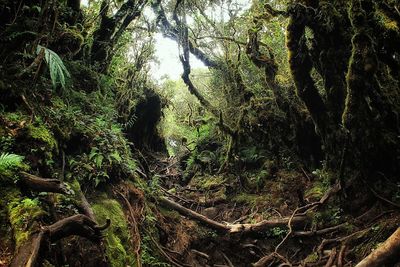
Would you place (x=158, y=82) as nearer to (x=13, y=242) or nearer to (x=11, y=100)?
(x=11, y=100)

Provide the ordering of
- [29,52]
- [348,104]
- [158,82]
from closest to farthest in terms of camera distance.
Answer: [29,52] → [348,104] → [158,82]

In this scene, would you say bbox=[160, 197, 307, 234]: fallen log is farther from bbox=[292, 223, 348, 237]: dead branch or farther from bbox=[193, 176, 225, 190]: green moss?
bbox=[193, 176, 225, 190]: green moss

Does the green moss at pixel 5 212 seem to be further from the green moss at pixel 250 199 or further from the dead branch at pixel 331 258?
the green moss at pixel 250 199

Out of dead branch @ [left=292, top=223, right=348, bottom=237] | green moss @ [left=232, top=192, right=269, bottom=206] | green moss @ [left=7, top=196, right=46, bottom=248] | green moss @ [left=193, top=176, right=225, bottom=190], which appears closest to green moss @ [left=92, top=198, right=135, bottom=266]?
green moss @ [left=7, top=196, right=46, bottom=248]

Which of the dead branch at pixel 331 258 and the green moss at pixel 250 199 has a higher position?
the green moss at pixel 250 199

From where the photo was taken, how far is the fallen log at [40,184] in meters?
3.50

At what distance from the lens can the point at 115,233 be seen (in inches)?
206

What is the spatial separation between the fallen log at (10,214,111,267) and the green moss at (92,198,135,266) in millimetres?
1263

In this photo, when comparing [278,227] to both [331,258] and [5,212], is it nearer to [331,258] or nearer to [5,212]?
[331,258]

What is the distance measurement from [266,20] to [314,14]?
5.62 ft

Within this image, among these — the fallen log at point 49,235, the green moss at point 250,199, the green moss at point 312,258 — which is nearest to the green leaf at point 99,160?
the fallen log at point 49,235

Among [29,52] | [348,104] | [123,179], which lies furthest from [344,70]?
[29,52]

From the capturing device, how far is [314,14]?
23.4 feet

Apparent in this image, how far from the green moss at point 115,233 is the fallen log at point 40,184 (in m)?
1.44
